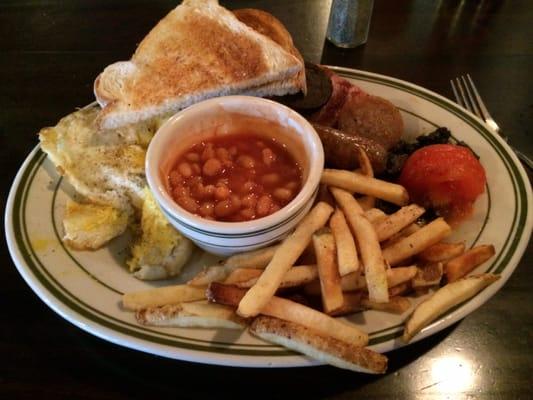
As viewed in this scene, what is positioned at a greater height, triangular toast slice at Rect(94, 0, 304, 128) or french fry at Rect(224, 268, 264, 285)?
triangular toast slice at Rect(94, 0, 304, 128)

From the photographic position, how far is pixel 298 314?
1.48 meters

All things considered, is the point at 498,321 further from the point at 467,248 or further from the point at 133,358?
the point at 133,358

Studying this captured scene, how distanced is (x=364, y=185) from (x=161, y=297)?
2.67 ft

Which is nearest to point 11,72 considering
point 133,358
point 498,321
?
point 133,358

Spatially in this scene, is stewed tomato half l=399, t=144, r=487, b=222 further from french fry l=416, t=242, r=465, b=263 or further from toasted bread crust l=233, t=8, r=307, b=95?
toasted bread crust l=233, t=8, r=307, b=95

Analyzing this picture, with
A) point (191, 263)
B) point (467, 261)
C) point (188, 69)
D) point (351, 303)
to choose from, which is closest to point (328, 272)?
point (351, 303)

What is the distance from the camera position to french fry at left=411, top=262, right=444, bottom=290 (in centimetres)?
160

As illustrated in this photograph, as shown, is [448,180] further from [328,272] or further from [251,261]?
[251,261]

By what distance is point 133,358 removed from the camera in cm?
166

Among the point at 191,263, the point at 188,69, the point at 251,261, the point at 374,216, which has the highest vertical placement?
the point at 188,69

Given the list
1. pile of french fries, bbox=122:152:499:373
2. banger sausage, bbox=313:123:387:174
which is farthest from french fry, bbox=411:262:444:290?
banger sausage, bbox=313:123:387:174

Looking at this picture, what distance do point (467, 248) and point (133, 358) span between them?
48.7 inches

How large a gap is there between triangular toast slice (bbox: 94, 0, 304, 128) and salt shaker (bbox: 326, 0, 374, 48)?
914 mm

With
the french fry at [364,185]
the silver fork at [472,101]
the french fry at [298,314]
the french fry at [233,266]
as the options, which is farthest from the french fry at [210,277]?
the silver fork at [472,101]
